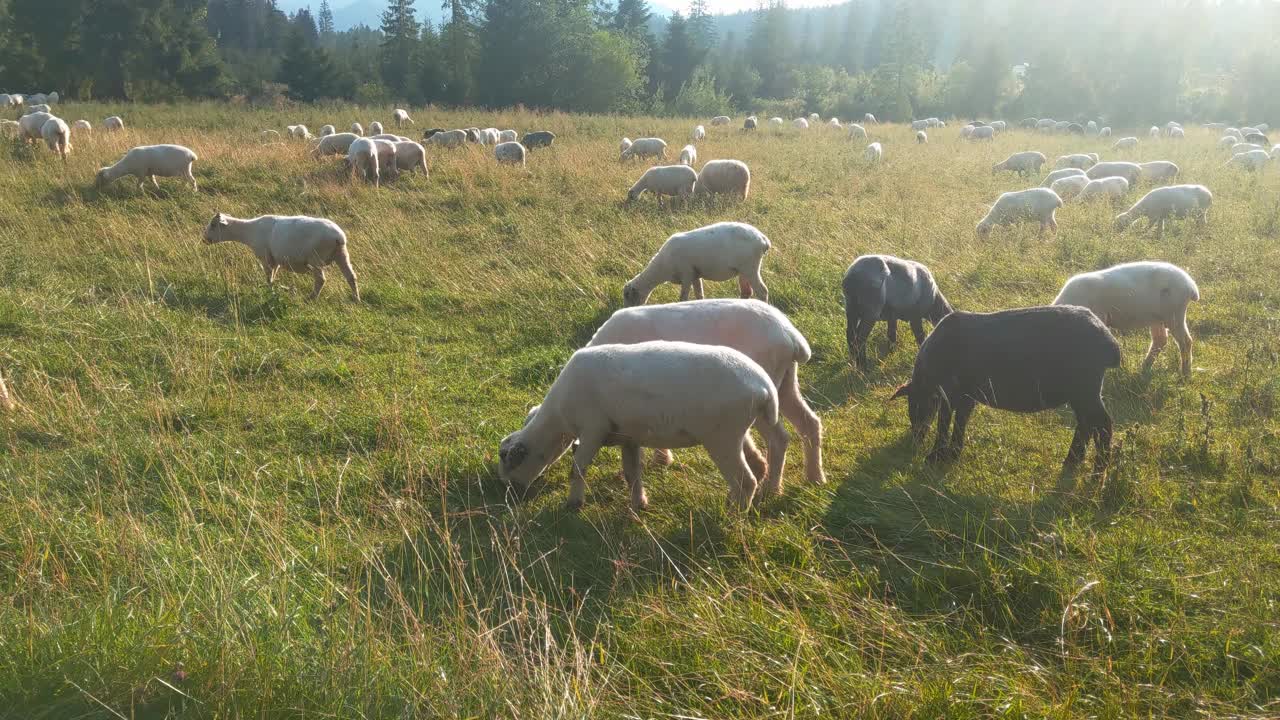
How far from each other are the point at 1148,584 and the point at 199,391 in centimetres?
694

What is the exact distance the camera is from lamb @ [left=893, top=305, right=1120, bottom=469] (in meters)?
5.43

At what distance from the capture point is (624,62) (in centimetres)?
4819

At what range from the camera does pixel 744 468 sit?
15.6 feet

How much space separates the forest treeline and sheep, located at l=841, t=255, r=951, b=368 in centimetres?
4255

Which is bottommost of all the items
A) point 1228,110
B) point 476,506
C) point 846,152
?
point 476,506

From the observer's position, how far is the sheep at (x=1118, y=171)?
65.8 feet

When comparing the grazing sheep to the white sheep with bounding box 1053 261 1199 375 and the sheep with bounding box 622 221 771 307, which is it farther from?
the sheep with bounding box 622 221 771 307

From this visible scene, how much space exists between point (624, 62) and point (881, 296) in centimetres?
4367

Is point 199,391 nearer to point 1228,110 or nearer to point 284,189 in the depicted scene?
point 284,189

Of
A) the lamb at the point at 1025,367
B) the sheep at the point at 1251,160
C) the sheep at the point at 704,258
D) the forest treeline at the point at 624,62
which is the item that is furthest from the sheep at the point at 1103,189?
the forest treeline at the point at 624,62

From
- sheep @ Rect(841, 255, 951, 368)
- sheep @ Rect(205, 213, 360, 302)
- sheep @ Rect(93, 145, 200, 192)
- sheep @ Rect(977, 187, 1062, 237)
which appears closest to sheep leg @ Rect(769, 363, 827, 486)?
sheep @ Rect(841, 255, 951, 368)

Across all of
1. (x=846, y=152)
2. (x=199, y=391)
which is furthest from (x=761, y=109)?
(x=199, y=391)

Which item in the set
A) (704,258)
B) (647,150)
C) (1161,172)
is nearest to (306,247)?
(704,258)

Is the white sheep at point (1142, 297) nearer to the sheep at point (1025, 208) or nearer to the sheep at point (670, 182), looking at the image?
the sheep at point (1025, 208)
